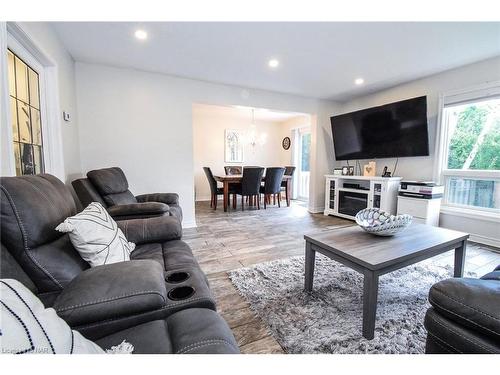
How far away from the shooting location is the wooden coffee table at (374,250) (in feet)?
4.31

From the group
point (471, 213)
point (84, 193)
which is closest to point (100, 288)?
point (84, 193)

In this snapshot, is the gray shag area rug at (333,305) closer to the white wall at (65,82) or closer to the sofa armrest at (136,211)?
the sofa armrest at (136,211)

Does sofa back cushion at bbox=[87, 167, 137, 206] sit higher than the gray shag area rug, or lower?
higher

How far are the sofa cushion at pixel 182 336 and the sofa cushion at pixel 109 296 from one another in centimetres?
7

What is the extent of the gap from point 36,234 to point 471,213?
424 cm

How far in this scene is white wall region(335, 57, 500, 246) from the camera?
2.84m

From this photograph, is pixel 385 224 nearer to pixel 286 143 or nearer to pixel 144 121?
pixel 144 121

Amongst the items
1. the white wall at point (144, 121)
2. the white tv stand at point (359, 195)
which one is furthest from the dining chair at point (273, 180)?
the white wall at point (144, 121)

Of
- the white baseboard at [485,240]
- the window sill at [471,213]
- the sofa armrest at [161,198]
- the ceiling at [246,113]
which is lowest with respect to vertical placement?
the white baseboard at [485,240]

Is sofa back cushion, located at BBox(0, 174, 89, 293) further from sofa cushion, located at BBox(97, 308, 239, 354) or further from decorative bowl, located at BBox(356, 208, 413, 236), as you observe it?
decorative bowl, located at BBox(356, 208, 413, 236)

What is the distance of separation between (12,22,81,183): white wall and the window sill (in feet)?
A: 15.7

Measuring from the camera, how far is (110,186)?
2.42 m

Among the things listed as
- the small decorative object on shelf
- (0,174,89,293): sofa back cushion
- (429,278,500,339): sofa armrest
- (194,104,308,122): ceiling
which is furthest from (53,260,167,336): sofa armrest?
the small decorative object on shelf
